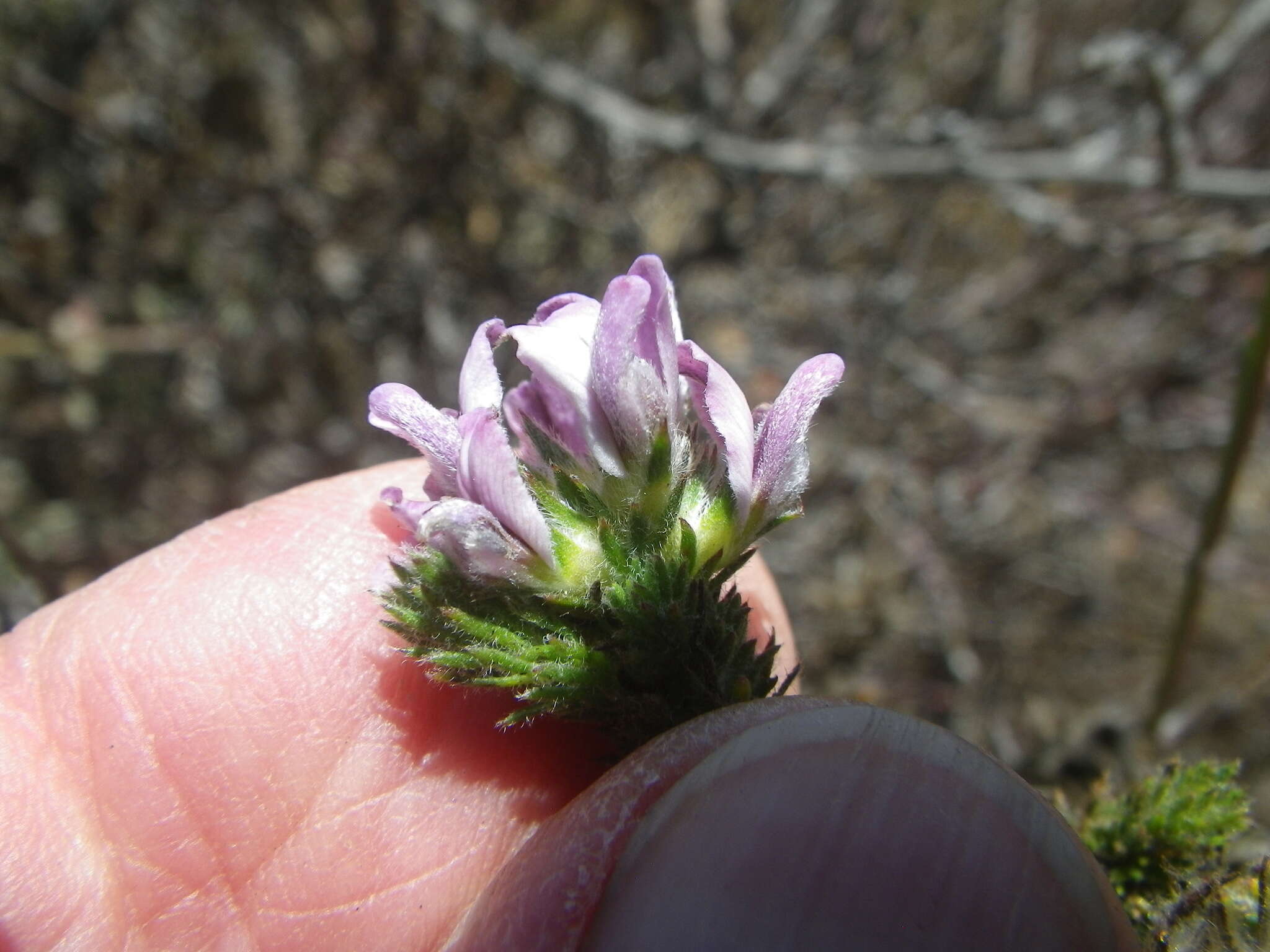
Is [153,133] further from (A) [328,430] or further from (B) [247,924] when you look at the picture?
(B) [247,924]

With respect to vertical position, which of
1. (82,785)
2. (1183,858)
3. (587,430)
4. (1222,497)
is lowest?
(1183,858)

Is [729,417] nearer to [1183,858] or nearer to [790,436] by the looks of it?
[790,436]

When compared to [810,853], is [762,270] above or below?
above

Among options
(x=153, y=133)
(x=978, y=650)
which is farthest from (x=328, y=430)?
(x=978, y=650)

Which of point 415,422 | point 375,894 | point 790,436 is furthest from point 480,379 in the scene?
point 375,894

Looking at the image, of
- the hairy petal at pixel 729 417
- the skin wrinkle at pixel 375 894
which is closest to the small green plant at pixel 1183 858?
the hairy petal at pixel 729 417

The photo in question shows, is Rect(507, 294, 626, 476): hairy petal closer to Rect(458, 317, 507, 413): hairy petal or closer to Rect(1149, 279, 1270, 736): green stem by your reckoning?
Rect(458, 317, 507, 413): hairy petal

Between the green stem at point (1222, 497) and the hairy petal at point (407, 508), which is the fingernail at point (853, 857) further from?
the green stem at point (1222, 497)
